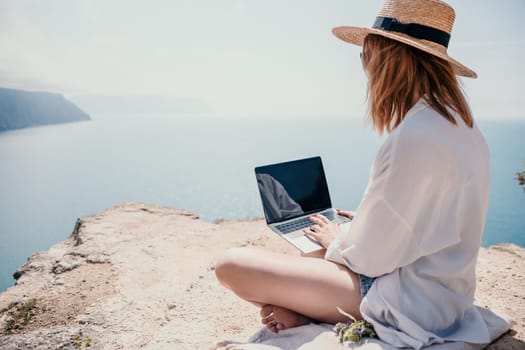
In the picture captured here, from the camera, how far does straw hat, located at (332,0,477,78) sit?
1.60m

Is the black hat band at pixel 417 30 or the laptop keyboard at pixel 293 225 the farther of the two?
the laptop keyboard at pixel 293 225

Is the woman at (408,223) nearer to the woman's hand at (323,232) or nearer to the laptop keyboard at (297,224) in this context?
the woman's hand at (323,232)

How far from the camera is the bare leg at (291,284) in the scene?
1.64m

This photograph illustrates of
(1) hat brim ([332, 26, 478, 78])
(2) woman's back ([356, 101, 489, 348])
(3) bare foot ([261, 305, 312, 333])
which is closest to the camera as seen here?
(2) woman's back ([356, 101, 489, 348])

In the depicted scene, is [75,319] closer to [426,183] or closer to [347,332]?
[347,332]

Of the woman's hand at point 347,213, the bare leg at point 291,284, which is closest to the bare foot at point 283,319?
the bare leg at point 291,284

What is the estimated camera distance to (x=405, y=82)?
5.06 ft

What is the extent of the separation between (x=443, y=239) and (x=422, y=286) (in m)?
0.23

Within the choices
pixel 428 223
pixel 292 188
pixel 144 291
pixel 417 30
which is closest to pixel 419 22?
pixel 417 30

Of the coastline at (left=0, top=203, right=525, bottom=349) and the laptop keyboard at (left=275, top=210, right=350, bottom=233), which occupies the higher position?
the laptop keyboard at (left=275, top=210, right=350, bottom=233)

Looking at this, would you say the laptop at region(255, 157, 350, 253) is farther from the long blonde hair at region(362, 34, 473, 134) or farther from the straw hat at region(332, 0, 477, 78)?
the straw hat at region(332, 0, 477, 78)

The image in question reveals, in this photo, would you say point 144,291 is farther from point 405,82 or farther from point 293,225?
point 405,82

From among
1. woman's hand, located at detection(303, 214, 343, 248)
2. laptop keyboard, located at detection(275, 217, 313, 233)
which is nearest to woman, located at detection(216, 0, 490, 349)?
woman's hand, located at detection(303, 214, 343, 248)

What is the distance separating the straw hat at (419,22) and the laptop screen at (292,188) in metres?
1.15
